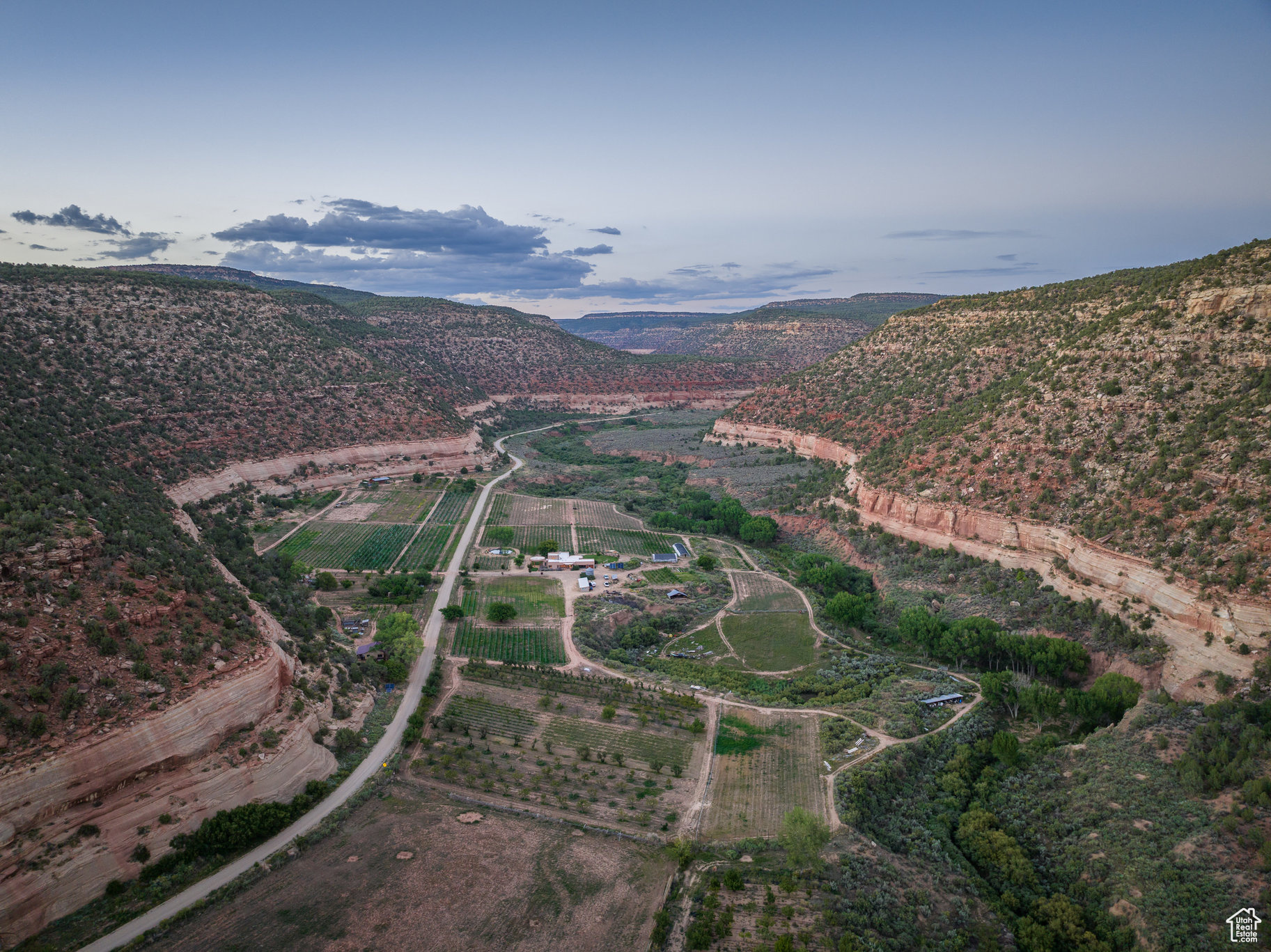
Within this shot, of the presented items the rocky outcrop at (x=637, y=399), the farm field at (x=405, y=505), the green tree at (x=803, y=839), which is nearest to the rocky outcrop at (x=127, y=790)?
the green tree at (x=803, y=839)

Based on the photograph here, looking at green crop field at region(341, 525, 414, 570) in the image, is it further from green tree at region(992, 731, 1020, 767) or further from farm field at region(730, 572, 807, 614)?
green tree at region(992, 731, 1020, 767)

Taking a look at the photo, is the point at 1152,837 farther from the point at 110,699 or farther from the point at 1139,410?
the point at 110,699

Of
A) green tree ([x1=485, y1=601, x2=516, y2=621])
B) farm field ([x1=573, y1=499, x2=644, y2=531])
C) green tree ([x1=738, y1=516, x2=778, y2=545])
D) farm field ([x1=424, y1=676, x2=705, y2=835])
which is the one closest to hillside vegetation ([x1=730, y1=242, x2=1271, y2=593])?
green tree ([x1=738, y1=516, x2=778, y2=545])

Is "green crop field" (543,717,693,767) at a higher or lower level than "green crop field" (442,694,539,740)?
higher

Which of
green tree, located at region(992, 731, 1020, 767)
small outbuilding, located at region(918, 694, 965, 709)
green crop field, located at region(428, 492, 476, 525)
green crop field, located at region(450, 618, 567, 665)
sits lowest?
green crop field, located at region(450, 618, 567, 665)

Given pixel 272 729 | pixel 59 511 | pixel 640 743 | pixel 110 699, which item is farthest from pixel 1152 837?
pixel 59 511

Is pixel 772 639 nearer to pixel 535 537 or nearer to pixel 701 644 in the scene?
pixel 701 644

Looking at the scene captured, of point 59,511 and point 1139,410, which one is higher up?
point 1139,410

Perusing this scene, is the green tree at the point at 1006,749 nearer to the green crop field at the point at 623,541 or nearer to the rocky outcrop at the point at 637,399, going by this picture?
the green crop field at the point at 623,541
